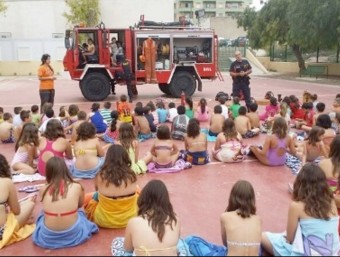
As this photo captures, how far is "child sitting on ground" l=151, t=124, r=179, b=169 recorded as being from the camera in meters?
7.01

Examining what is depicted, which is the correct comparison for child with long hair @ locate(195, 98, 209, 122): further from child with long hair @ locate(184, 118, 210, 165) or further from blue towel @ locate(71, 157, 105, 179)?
blue towel @ locate(71, 157, 105, 179)

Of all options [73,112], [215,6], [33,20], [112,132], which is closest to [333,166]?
[112,132]

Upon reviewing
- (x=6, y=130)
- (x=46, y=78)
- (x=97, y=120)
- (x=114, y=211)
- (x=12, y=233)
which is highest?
(x=46, y=78)

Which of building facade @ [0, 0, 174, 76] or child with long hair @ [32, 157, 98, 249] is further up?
building facade @ [0, 0, 174, 76]

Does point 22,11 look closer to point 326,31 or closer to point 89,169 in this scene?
point 326,31

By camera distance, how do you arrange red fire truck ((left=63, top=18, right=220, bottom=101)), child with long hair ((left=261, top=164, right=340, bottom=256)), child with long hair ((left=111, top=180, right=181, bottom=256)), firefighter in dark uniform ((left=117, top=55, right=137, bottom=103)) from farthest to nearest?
red fire truck ((left=63, top=18, right=220, bottom=101))
firefighter in dark uniform ((left=117, top=55, right=137, bottom=103))
child with long hair ((left=261, top=164, right=340, bottom=256))
child with long hair ((left=111, top=180, right=181, bottom=256))

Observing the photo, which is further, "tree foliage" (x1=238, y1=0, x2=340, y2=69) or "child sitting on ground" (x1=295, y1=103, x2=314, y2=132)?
"tree foliage" (x1=238, y1=0, x2=340, y2=69)

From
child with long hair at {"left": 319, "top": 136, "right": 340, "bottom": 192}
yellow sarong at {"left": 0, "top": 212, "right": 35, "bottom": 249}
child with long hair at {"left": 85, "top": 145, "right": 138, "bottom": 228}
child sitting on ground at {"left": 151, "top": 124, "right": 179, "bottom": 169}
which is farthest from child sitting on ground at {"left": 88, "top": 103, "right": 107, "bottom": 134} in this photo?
child with long hair at {"left": 319, "top": 136, "right": 340, "bottom": 192}

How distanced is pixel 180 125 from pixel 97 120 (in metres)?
2.01

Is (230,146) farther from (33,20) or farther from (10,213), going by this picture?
(33,20)

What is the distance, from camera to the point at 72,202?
4.26 metres

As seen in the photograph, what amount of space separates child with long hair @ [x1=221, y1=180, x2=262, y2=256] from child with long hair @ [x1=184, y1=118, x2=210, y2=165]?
11.9 feet

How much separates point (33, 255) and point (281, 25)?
28267 millimetres

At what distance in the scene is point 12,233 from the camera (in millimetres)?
4543
